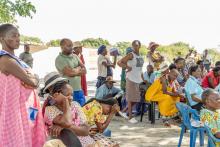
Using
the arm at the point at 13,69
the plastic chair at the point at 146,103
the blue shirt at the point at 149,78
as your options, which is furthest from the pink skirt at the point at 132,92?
the arm at the point at 13,69

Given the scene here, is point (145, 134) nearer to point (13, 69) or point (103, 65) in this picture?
point (103, 65)

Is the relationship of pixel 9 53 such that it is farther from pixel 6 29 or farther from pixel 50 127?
A: pixel 50 127

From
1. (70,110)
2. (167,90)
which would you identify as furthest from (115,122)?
(70,110)

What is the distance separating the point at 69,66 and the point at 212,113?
2186 mm

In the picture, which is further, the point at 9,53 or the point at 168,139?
the point at 168,139

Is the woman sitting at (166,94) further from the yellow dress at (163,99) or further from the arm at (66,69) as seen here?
the arm at (66,69)

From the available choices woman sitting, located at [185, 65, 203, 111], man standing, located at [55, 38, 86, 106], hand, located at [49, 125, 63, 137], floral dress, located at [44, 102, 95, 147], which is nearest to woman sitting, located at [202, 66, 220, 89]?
woman sitting, located at [185, 65, 203, 111]

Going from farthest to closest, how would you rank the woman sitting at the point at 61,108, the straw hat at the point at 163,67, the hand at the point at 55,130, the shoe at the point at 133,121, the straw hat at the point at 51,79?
the shoe at the point at 133,121
the straw hat at the point at 163,67
the straw hat at the point at 51,79
the woman sitting at the point at 61,108
the hand at the point at 55,130

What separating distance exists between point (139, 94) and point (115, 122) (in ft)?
2.61

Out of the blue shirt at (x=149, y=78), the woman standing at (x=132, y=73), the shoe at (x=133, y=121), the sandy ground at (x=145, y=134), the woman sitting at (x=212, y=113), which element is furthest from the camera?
the blue shirt at (x=149, y=78)

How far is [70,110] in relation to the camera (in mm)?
3473

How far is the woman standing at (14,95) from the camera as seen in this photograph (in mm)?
3340

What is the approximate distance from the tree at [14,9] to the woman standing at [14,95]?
562cm

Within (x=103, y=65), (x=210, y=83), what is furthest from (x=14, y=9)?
(x=210, y=83)
